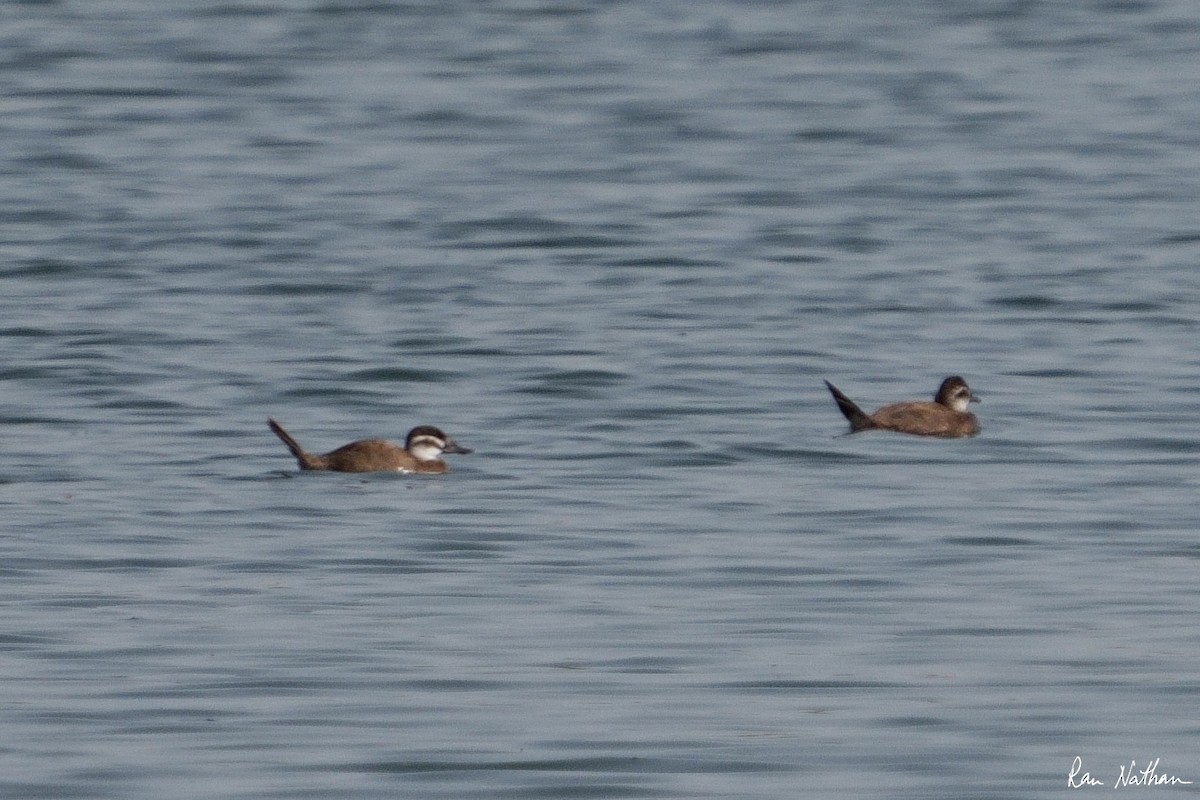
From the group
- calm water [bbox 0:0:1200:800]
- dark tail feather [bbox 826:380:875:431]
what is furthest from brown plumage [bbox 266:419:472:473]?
dark tail feather [bbox 826:380:875:431]

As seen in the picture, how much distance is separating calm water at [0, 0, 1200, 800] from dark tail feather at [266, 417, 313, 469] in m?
0.10

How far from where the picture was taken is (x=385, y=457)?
49.4 feet

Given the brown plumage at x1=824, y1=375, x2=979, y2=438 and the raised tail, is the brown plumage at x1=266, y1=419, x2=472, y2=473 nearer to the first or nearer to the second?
the raised tail

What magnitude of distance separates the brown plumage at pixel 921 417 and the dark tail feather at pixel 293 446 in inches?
120

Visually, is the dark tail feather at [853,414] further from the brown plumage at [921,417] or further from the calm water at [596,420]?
the calm water at [596,420]

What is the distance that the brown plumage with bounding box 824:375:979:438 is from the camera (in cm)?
1633

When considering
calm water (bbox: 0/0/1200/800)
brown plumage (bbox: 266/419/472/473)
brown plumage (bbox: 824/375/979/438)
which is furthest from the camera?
brown plumage (bbox: 824/375/979/438)

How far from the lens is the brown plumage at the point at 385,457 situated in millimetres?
15047

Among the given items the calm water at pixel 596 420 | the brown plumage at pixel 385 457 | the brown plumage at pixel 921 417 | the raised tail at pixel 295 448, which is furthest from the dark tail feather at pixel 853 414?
the raised tail at pixel 295 448

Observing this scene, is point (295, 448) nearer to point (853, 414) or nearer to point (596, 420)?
point (596, 420)

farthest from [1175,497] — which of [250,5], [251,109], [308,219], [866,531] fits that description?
[250,5]

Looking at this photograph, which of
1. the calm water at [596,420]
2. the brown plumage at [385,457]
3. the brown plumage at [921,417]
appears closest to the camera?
the calm water at [596,420]

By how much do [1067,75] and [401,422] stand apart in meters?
20.7

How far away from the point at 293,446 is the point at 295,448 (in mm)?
43
